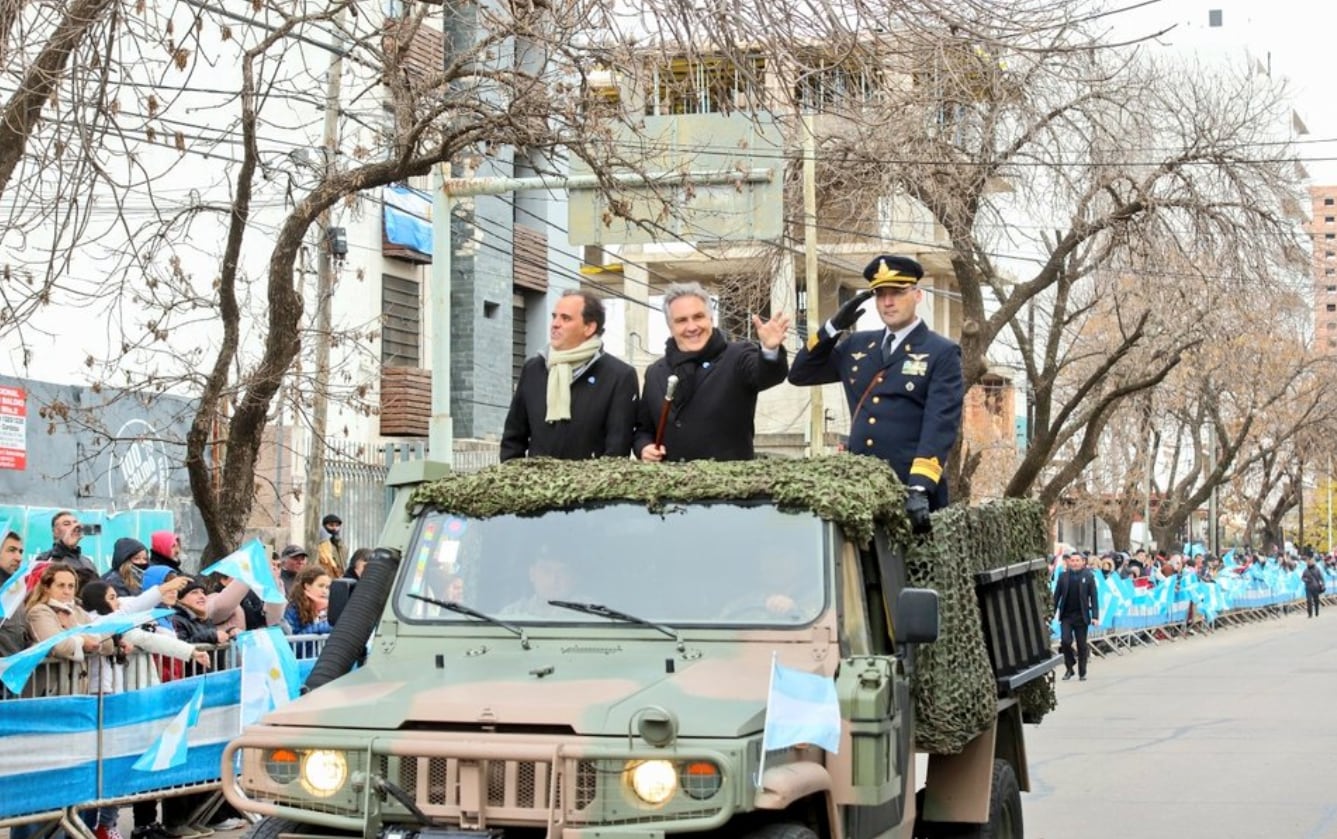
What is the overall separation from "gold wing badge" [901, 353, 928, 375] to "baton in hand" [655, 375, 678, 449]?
0.99 m

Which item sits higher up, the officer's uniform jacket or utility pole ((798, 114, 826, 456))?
utility pole ((798, 114, 826, 456))

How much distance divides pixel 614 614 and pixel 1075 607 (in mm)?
21695

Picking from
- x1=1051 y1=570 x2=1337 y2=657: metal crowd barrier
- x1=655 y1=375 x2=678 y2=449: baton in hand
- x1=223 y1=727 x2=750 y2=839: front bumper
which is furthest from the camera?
x1=1051 y1=570 x2=1337 y2=657: metal crowd barrier

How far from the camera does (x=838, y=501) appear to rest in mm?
7297

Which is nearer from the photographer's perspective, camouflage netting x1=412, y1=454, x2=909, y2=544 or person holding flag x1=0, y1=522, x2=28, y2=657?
camouflage netting x1=412, y1=454, x2=909, y2=544

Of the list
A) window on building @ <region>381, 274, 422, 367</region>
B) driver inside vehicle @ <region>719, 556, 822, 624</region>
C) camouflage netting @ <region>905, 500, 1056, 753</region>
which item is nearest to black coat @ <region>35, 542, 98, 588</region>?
camouflage netting @ <region>905, 500, 1056, 753</region>

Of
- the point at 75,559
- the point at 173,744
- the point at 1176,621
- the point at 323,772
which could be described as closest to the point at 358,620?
the point at 323,772

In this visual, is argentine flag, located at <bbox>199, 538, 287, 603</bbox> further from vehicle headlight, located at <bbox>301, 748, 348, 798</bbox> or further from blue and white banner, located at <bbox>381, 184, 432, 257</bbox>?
blue and white banner, located at <bbox>381, 184, 432, 257</bbox>

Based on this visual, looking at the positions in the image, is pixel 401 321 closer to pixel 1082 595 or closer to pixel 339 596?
pixel 1082 595

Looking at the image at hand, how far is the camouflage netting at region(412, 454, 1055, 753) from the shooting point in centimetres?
743

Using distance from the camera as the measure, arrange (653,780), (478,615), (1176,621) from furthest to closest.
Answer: (1176,621), (478,615), (653,780)

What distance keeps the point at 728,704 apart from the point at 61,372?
2041 cm

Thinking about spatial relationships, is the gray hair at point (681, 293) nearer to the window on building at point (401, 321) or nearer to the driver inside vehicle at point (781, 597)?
the driver inside vehicle at point (781, 597)

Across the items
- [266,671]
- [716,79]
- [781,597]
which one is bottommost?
[266,671]
